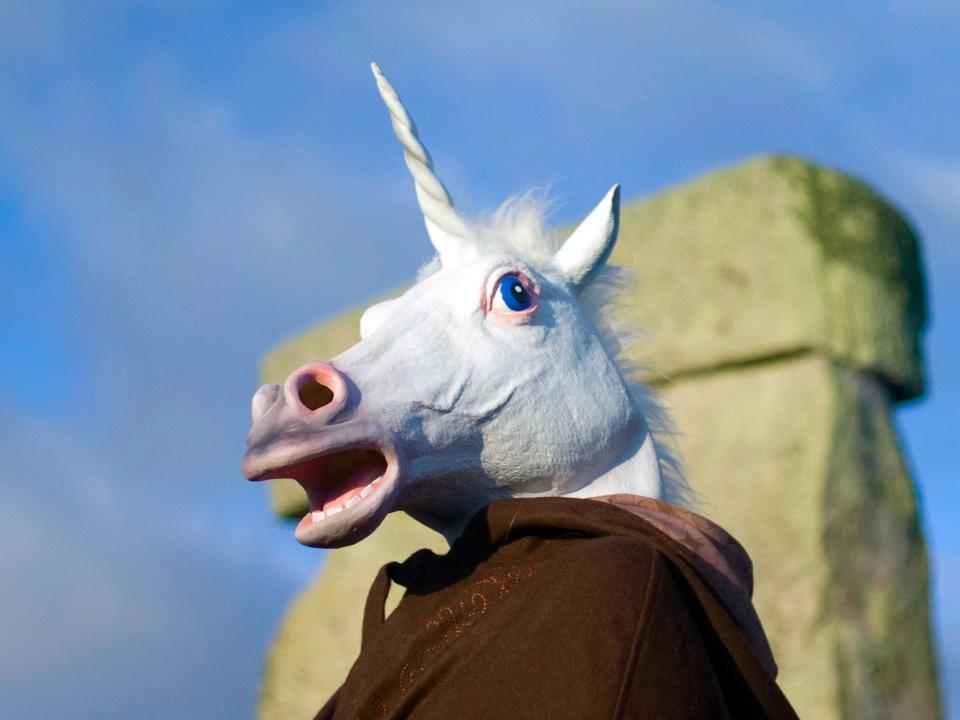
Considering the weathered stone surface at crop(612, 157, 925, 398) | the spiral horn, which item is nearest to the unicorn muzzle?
the spiral horn

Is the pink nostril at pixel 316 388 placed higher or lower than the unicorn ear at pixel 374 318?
lower

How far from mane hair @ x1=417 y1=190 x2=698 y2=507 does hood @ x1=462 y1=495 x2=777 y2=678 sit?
0.22 metres

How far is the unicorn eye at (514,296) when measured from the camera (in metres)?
1.73

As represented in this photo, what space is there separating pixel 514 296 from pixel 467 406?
0.61ft

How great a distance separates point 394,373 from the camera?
162 cm

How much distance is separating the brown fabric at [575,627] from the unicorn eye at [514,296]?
271 mm

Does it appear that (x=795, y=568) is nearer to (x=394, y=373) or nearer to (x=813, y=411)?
(x=813, y=411)

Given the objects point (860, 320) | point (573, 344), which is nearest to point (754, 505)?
point (860, 320)

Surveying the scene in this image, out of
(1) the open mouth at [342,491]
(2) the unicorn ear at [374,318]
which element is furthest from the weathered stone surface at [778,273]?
(1) the open mouth at [342,491]

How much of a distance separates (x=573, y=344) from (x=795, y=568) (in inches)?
92.2

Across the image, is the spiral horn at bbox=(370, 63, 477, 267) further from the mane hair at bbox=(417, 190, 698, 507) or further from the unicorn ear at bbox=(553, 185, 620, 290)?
the unicorn ear at bbox=(553, 185, 620, 290)

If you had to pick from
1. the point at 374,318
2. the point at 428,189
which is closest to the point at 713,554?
the point at 374,318

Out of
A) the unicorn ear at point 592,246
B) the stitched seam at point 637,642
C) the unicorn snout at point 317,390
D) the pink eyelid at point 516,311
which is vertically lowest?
the stitched seam at point 637,642

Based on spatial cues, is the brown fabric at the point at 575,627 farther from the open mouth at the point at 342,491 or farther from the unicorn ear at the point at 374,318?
the unicorn ear at the point at 374,318
